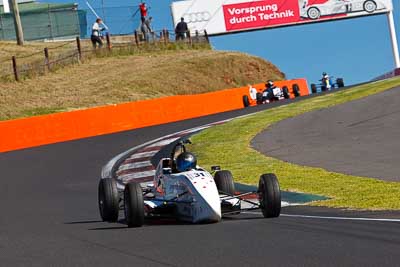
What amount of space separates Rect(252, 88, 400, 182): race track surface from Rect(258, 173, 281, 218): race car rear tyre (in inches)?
159

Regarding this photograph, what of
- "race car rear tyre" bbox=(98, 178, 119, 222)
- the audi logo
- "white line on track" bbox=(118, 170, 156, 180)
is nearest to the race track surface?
"white line on track" bbox=(118, 170, 156, 180)

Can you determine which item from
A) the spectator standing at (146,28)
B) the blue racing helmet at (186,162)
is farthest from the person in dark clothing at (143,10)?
the blue racing helmet at (186,162)

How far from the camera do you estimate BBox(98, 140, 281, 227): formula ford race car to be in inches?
467

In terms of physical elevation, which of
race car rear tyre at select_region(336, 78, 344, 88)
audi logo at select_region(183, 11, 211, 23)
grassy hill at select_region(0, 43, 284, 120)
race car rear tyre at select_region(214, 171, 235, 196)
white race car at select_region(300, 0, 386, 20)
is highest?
audi logo at select_region(183, 11, 211, 23)

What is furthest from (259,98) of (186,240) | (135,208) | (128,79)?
(186,240)

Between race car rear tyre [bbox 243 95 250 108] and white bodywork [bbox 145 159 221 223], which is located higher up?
white bodywork [bbox 145 159 221 223]

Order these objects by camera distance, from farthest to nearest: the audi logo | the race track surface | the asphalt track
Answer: the audi logo < the race track surface < the asphalt track

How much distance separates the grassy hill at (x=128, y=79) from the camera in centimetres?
4553

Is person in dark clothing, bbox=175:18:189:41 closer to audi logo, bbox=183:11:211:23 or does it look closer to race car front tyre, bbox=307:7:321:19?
audi logo, bbox=183:11:211:23

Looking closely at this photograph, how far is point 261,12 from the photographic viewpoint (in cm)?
7106

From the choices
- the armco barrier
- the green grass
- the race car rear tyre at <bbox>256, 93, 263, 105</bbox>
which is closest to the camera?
the green grass

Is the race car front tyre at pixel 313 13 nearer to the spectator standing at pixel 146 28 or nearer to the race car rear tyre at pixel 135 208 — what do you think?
the spectator standing at pixel 146 28

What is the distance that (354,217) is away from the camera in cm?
1192

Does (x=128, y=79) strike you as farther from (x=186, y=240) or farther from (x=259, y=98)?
(x=186, y=240)
